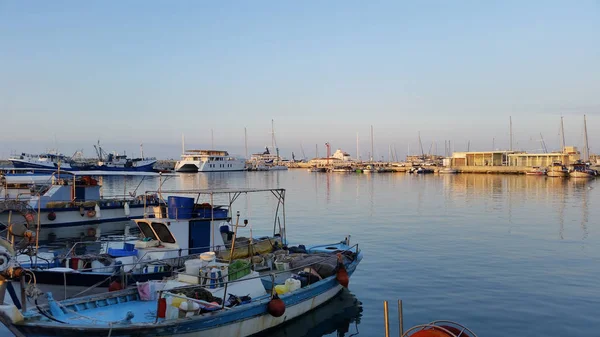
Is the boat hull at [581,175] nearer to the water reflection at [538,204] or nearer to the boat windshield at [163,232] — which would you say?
the water reflection at [538,204]

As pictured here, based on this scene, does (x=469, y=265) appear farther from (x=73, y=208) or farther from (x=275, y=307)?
(x=73, y=208)

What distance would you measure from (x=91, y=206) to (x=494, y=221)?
31.1m

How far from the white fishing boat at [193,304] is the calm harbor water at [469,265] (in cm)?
106

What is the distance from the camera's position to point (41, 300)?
46.1 feet

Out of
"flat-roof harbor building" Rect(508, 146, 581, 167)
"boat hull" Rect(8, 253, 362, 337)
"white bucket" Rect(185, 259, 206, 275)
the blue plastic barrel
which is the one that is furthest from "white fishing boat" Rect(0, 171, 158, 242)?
"flat-roof harbor building" Rect(508, 146, 581, 167)

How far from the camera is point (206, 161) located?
146 meters

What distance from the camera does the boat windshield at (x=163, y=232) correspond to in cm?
1745

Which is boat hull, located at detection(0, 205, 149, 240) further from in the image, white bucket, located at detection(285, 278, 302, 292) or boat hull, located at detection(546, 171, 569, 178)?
boat hull, located at detection(546, 171, 569, 178)

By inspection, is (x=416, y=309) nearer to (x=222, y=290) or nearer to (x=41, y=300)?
(x=222, y=290)

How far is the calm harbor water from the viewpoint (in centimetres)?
1526

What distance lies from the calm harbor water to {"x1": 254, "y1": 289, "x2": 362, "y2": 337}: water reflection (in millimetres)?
36

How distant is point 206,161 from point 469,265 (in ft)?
424

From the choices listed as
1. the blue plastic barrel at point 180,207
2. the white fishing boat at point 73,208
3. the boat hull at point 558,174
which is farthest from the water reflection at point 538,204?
the boat hull at point 558,174

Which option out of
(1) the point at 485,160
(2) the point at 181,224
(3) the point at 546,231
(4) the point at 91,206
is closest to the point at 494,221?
(3) the point at 546,231
